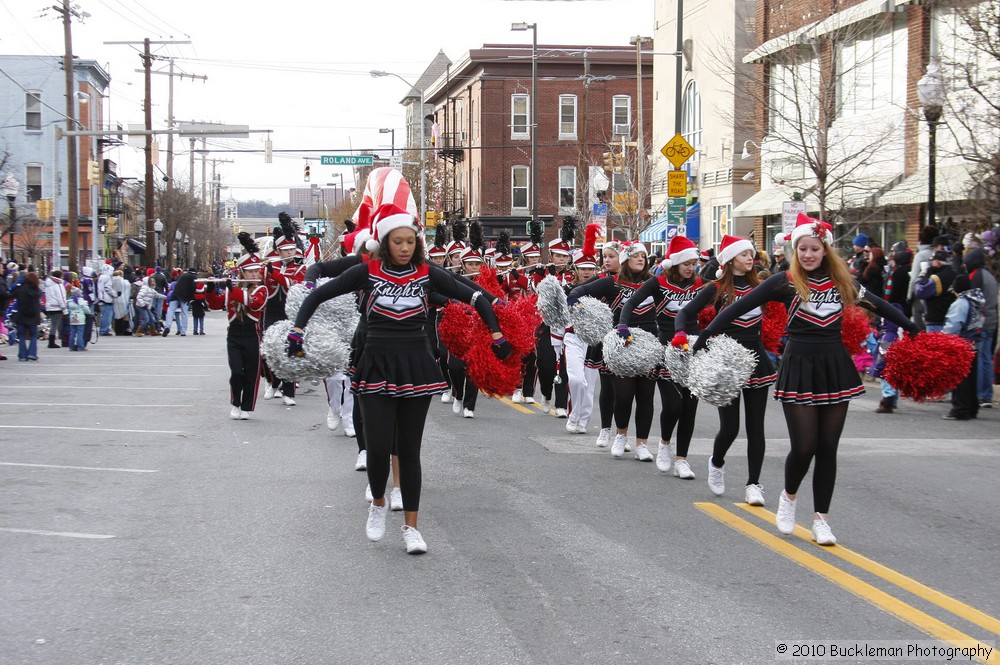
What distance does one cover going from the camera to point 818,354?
22.1 feet

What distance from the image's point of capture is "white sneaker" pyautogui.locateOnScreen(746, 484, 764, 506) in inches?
311

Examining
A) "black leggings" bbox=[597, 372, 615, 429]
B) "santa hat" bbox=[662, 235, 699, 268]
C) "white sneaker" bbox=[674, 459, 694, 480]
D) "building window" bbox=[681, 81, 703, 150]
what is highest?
"building window" bbox=[681, 81, 703, 150]

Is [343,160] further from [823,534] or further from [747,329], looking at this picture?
[823,534]

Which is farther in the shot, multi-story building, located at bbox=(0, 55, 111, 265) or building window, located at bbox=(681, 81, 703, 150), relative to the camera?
multi-story building, located at bbox=(0, 55, 111, 265)

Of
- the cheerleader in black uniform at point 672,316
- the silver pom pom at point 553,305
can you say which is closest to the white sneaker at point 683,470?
the cheerleader in black uniform at point 672,316

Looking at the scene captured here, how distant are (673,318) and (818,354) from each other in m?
2.57

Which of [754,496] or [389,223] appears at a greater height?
[389,223]

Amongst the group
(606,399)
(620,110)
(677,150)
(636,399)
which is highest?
(620,110)

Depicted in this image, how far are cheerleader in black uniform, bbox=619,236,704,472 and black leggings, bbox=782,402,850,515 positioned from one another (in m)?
2.15

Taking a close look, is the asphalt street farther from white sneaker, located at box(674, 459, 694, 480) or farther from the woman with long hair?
the woman with long hair

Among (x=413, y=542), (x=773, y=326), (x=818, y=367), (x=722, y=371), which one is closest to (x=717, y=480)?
(x=722, y=371)

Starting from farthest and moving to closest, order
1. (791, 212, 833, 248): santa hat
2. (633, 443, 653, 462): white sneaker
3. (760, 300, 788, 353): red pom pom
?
(633, 443, 653, 462): white sneaker, (760, 300, 788, 353): red pom pom, (791, 212, 833, 248): santa hat

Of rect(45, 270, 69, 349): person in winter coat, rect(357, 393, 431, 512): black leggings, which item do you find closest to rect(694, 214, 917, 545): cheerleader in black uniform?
rect(357, 393, 431, 512): black leggings

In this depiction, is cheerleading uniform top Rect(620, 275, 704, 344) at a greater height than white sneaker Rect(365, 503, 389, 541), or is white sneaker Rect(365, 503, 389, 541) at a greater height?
cheerleading uniform top Rect(620, 275, 704, 344)
